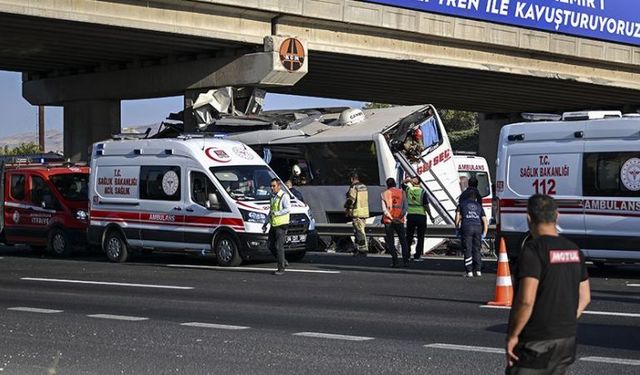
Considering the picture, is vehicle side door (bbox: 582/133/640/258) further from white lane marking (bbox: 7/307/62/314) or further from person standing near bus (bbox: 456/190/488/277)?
white lane marking (bbox: 7/307/62/314)

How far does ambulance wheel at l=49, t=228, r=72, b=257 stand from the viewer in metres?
24.9

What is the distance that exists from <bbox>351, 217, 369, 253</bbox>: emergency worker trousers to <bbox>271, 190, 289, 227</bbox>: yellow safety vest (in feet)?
17.8

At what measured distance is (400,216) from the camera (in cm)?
2014

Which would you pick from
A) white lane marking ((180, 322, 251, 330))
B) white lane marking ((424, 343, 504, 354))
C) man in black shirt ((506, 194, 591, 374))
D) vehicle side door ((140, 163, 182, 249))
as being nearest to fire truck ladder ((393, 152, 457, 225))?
vehicle side door ((140, 163, 182, 249))

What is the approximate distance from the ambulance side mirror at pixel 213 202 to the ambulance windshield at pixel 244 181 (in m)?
0.24

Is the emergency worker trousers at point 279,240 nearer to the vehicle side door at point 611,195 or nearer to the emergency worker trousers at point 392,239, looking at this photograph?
the emergency worker trousers at point 392,239

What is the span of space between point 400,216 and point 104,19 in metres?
11.5

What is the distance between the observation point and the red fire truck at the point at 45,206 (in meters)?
24.9

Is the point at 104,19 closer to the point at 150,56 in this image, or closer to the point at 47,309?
the point at 150,56

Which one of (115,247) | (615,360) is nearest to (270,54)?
(115,247)

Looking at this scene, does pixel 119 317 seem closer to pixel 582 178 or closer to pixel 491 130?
pixel 582 178

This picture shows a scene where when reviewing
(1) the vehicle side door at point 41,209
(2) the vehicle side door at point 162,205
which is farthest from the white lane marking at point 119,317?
(1) the vehicle side door at point 41,209

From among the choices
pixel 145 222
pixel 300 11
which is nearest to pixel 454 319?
pixel 145 222

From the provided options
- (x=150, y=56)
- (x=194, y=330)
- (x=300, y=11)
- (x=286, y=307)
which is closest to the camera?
(x=194, y=330)
